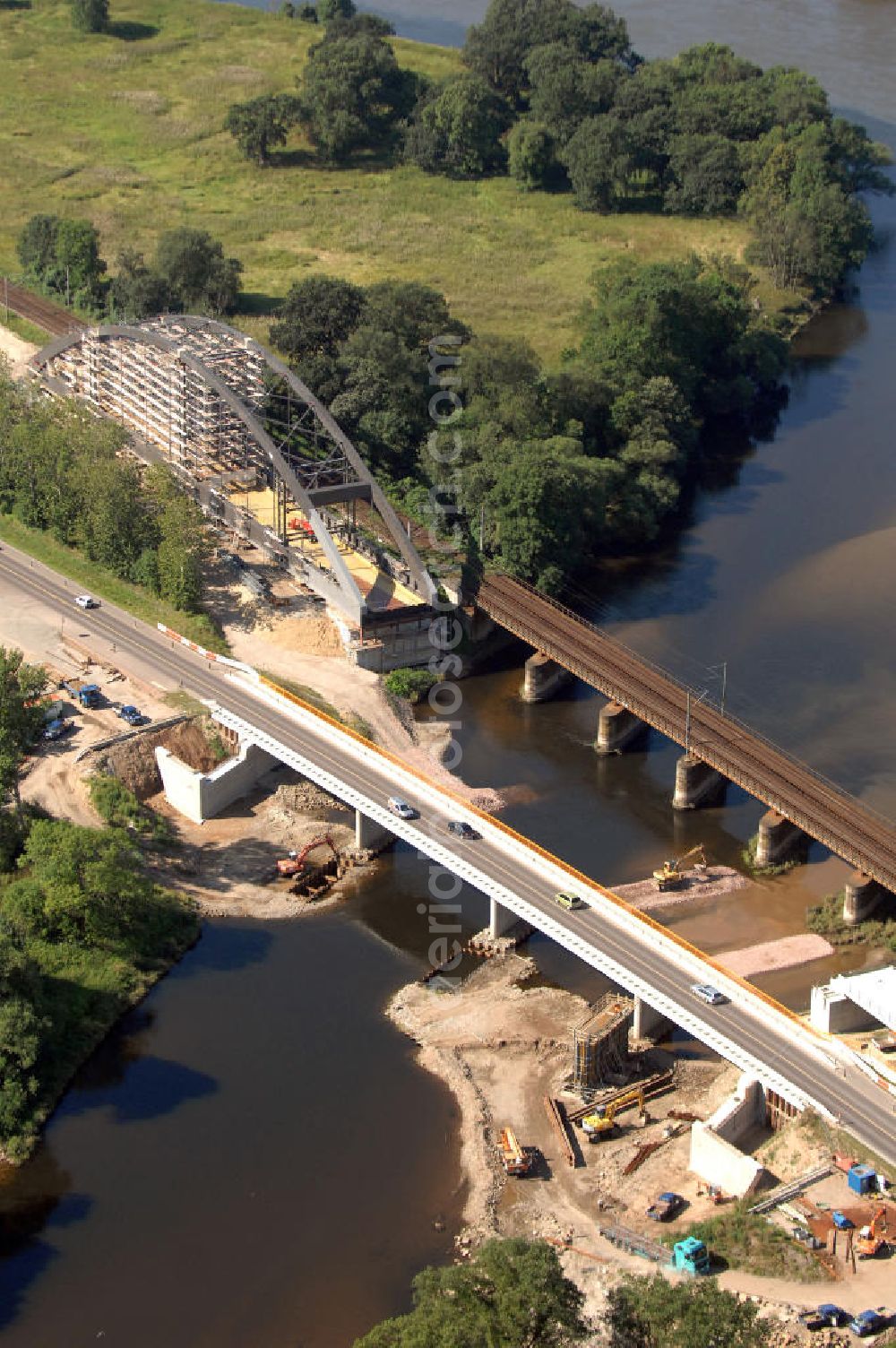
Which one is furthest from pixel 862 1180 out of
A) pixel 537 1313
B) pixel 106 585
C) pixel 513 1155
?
pixel 106 585

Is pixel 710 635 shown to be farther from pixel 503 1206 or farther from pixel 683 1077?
pixel 503 1206

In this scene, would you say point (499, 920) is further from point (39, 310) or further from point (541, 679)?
point (39, 310)

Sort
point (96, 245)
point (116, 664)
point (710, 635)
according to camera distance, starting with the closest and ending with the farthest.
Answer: point (116, 664) → point (710, 635) → point (96, 245)

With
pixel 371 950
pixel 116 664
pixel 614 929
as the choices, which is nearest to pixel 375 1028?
pixel 371 950

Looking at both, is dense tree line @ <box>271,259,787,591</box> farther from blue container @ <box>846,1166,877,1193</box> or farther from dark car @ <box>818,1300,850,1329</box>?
dark car @ <box>818,1300,850,1329</box>

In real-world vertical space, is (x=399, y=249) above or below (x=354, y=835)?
above

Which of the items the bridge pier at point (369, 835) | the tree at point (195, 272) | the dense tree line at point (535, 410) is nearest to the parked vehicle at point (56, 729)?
the bridge pier at point (369, 835)
